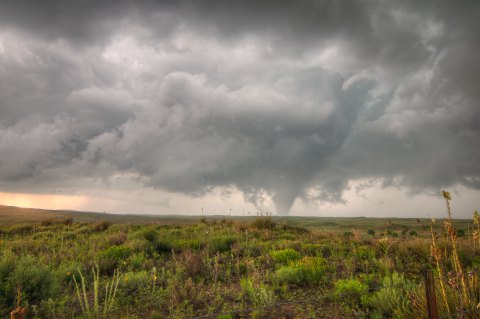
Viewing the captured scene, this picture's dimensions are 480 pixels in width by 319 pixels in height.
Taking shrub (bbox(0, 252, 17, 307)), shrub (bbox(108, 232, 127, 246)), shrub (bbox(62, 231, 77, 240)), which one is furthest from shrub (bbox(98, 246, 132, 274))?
shrub (bbox(62, 231, 77, 240))

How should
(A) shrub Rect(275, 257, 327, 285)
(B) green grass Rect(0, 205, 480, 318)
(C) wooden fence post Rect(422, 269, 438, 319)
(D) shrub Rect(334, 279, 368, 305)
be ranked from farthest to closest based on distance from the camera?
(A) shrub Rect(275, 257, 327, 285) < (D) shrub Rect(334, 279, 368, 305) < (B) green grass Rect(0, 205, 480, 318) < (C) wooden fence post Rect(422, 269, 438, 319)

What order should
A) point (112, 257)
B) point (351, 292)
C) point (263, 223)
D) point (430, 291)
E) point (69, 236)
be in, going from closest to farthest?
point (430, 291), point (351, 292), point (112, 257), point (69, 236), point (263, 223)

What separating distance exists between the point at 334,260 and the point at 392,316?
4.57m

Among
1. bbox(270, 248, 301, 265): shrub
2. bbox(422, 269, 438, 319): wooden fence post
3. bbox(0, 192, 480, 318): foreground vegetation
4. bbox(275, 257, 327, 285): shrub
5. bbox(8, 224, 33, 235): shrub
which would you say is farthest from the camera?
bbox(8, 224, 33, 235): shrub

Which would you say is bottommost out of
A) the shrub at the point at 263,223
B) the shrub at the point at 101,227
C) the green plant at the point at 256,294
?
the green plant at the point at 256,294

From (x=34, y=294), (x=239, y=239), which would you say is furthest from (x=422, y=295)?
(x=239, y=239)

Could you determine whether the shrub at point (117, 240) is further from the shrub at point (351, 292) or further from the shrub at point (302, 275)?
the shrub at point (351, 292)

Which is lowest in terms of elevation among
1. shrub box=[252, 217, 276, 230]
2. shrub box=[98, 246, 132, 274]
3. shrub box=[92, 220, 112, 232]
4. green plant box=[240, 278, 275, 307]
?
green plant box=[240, 278, 275, 307]

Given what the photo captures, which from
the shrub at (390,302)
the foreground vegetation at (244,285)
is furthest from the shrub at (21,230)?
the shrub at (390,302)

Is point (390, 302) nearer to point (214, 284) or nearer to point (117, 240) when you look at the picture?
point (214, 284)

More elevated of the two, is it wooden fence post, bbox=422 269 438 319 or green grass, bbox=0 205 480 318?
wooden fence post, bbox=422 269 438 319

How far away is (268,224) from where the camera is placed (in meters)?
19.7

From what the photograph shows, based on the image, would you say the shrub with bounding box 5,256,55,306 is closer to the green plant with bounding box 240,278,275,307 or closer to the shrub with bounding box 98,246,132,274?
the shrub with bounding box 98,246,132,274

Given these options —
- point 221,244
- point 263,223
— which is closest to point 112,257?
point 221,244
